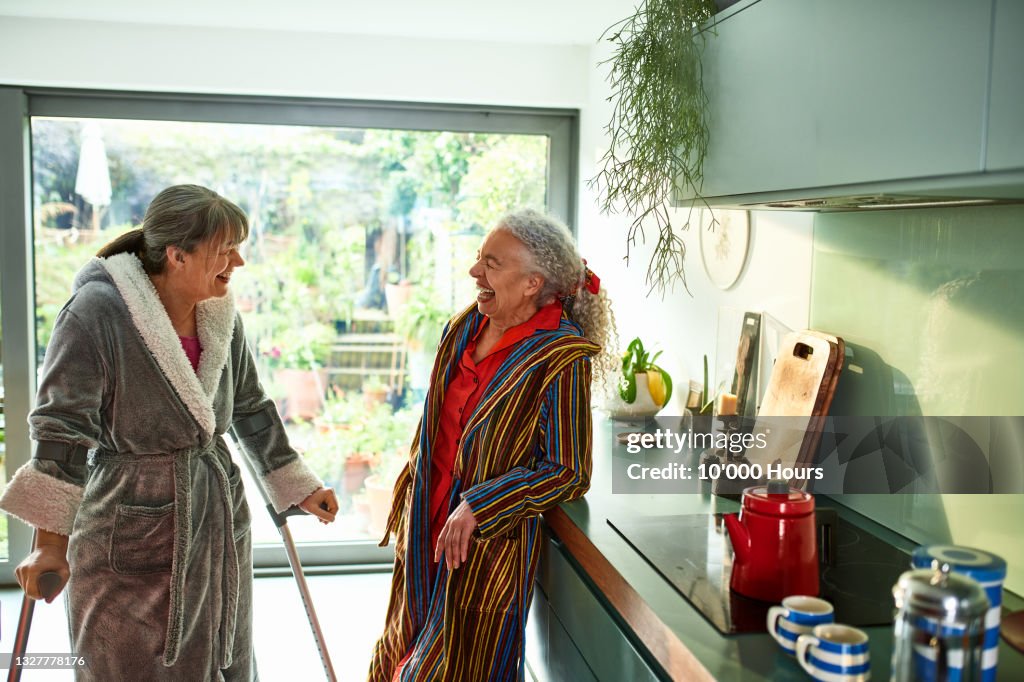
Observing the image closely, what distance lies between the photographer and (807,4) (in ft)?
4.81

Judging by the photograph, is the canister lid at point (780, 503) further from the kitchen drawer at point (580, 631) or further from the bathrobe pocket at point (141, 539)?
the bathrobe pocket at point (141, 539)

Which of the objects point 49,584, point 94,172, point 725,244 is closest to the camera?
point 49,584

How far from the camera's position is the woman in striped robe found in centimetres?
196

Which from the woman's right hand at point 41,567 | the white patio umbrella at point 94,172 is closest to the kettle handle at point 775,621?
the woman's right hand at point 41,567

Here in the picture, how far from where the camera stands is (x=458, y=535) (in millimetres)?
1903

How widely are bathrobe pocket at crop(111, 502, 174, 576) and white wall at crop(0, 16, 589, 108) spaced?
209 cm

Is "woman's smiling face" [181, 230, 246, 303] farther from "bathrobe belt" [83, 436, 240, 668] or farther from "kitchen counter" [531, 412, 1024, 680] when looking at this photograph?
"kitchen counter" [531, 412, 1024, 680]

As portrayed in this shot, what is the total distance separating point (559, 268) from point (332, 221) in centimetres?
200

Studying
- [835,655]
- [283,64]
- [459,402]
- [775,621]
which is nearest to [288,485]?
[459,402]

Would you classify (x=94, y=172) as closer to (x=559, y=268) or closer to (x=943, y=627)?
(x=559, y=268)

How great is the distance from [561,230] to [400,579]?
100 centimetres

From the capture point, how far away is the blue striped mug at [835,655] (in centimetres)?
114

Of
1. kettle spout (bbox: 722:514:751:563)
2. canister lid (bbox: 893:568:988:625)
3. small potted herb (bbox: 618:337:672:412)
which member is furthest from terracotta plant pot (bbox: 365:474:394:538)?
canister lid (bbox: 893:568:988:625)

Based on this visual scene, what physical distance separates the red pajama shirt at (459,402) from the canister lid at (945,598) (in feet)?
4.11
